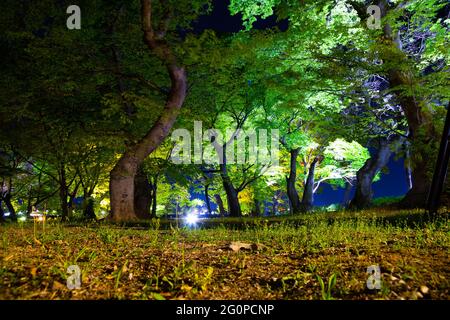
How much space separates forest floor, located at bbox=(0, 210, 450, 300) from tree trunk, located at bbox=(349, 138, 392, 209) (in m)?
11.2

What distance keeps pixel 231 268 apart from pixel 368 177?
14.6 m

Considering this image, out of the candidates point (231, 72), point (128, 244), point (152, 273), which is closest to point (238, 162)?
point (231, 72)

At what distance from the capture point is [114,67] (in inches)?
458

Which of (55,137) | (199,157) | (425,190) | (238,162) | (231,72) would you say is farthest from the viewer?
(238,162)

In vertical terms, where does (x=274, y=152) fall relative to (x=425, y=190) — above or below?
above

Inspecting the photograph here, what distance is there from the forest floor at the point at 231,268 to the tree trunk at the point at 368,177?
11.2 meters

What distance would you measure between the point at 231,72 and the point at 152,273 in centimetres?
1376

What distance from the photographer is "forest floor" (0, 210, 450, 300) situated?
264 cm

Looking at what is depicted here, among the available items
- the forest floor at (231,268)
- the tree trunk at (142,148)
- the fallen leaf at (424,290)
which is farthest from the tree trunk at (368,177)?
the fallen leaf at (424,290)

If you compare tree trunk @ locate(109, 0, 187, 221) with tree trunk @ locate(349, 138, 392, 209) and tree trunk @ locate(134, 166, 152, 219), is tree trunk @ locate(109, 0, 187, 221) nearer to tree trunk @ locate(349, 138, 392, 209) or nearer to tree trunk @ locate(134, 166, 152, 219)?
tree trunk @ locate(134, 166, 152, 219)

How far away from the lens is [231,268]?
11.1 ft

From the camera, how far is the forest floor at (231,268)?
8.65 feet
